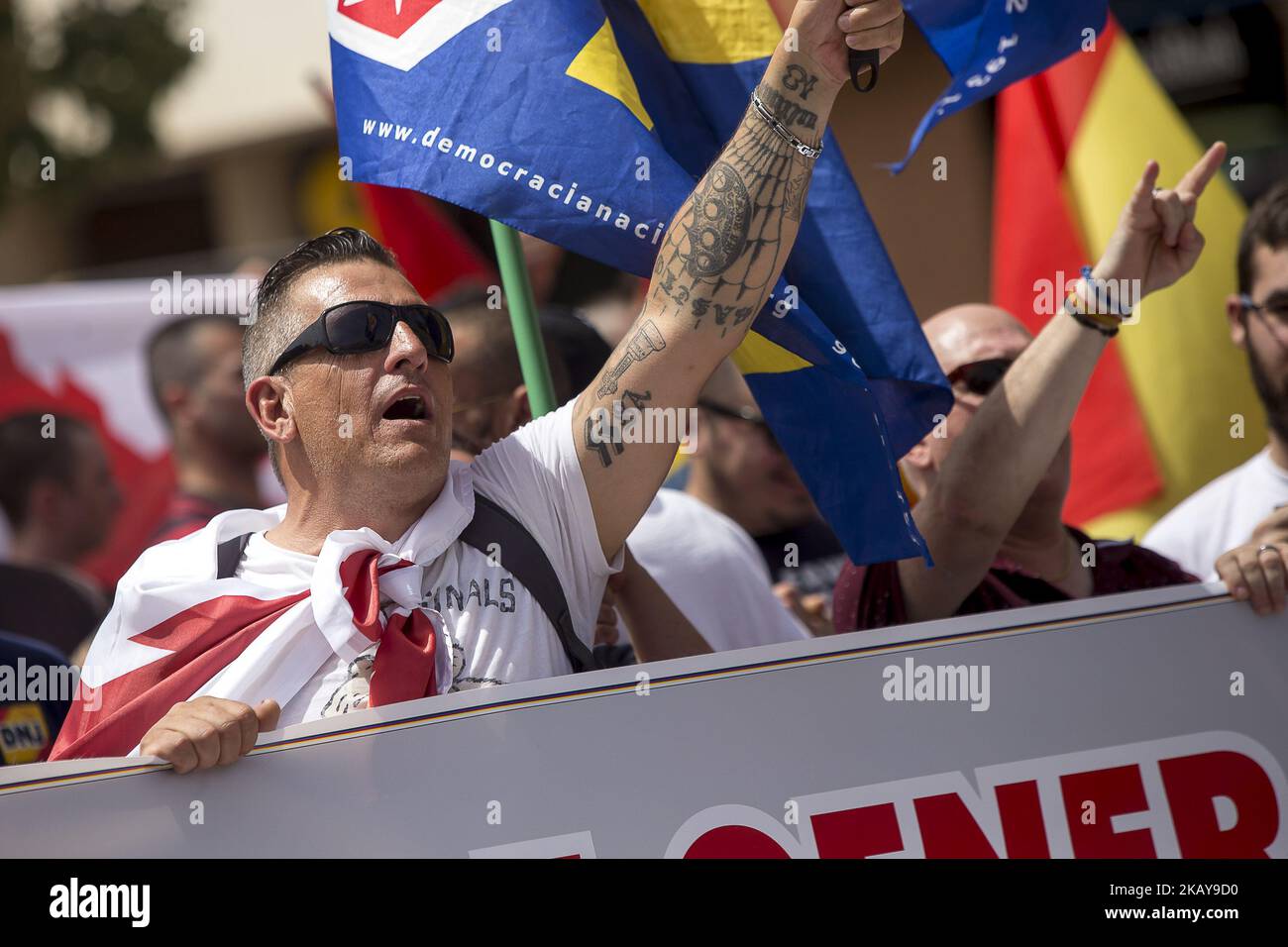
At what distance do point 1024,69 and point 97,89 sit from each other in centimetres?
1121

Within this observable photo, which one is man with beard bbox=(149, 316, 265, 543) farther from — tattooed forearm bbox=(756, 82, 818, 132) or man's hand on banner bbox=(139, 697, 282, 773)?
tattooed forearm bbox=(756, 82, 818, 132)

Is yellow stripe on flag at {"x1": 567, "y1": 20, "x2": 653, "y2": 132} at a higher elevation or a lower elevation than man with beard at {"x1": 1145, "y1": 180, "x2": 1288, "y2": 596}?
higher

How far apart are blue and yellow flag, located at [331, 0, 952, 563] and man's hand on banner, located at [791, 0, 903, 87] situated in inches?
16.9

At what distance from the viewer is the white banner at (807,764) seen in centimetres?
206

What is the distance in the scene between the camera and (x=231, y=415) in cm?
530

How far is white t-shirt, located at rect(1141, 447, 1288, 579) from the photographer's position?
3.74 metres

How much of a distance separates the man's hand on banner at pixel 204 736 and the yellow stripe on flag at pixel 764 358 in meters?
1.15

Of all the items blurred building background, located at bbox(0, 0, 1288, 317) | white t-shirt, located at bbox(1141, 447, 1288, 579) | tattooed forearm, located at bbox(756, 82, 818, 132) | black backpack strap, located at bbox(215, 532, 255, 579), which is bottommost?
black backpack strap, located at bbox(215, 532, 255, 579)

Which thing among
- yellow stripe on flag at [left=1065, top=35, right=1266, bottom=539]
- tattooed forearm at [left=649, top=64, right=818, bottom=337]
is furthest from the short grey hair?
yellow stripe on flag at [left=1065, top=35, right=1266, bottom=539]

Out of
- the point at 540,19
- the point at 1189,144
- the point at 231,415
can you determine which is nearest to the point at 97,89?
the point at 231,415

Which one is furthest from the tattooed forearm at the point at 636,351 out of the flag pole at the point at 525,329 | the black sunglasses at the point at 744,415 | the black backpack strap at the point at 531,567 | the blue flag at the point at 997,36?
the black sunglasses at the point at 744,415

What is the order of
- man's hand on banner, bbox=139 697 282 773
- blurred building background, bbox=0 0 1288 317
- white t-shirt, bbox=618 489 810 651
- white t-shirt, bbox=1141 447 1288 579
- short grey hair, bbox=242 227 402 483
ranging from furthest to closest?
1. blurred building background, bbox=0 0 1288 317
2. white t-shirt, bbox=1141 447 1288 579
3. white t-shirt, bbox=618 489 810 651
4. short grey hair, bbox=242 227 402 483
5. man's hand on banner, bbox=139 697 282 773

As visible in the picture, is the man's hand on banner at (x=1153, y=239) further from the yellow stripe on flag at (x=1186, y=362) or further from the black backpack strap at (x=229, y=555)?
the yellow stripe on flag at (x=1186, y=362)
